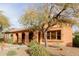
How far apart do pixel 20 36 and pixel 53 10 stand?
0.71m

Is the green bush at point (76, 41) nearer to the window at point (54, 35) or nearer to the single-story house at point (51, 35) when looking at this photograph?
the single-story house at point (51, 35)

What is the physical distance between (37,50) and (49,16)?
24.1 inches

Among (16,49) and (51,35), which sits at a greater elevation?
(51,35)

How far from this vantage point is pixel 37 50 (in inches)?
228

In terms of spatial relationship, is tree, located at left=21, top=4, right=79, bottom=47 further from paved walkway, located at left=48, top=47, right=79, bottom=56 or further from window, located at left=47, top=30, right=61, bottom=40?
paved walkway, located at left=48, top=47, right=79, bottom=56

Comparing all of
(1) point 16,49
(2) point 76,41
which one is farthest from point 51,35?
(1) point 16,49

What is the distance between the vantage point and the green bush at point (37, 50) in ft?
19.0

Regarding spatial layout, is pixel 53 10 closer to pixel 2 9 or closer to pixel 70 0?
pixel 70 0

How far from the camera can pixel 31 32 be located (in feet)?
19.3

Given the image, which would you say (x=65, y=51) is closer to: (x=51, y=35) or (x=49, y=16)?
(x=51, y=35)

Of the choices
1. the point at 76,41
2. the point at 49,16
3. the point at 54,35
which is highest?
the point at 49,16

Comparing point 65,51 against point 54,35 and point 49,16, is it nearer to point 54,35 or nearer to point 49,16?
point 54,35

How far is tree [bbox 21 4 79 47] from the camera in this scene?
19.1 feet

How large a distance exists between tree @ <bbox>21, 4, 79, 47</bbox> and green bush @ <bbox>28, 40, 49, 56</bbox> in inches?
6.7
